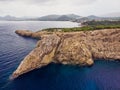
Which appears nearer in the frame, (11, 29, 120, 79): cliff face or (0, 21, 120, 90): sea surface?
(0, 21, 120, 90): sea surface

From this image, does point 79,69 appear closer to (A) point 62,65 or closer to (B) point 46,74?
(A) point 62,65

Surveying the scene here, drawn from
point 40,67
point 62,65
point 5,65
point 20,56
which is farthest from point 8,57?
point 62,65

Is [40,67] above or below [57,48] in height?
below

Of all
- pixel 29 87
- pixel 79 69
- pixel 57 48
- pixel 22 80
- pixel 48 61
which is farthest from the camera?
pixel 57 48

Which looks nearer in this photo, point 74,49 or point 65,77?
point 65,77

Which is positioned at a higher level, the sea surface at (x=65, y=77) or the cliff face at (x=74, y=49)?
the cliff face at (x=74, y=49)

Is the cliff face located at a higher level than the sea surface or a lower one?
higher

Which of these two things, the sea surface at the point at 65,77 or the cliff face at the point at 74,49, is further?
the cliff face at the point at 74,49

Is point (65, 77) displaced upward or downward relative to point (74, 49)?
downward
